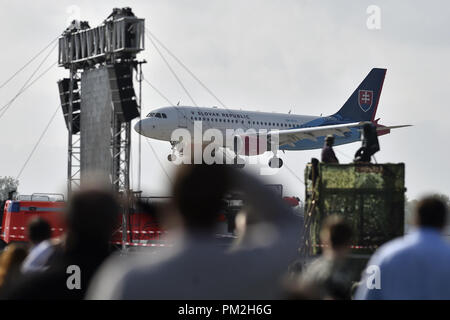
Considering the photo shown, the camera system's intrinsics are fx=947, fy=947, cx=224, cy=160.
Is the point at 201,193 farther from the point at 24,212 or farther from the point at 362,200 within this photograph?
the point at 24,212

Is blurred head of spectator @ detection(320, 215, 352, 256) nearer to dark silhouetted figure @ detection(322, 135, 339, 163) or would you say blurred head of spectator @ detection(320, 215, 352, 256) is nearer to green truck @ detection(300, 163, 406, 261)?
green truck @ detection(300, 163, 406, 261)

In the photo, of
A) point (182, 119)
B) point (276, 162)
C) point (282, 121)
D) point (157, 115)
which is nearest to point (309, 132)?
point (276, 162)

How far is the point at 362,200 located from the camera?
12.9m

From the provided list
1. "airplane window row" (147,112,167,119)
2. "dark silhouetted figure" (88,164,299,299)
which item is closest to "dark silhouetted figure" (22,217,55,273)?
"dark silhouetted figure" (88,164,299,299)

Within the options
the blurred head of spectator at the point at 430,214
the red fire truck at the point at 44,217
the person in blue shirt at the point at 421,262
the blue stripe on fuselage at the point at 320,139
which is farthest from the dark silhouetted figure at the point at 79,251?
the blue stripe on fuselage at the point at 320,139

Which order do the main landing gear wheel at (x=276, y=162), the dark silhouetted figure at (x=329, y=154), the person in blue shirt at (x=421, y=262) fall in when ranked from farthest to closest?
1. the main landing gear wheel at (x=276, y=162)
2. the dark silhouetted figure at (x=329, y=154)
3. the person in blue shirt at (x=421, y=262)

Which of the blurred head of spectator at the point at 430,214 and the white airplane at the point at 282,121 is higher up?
the white airplane at the point at 282,121

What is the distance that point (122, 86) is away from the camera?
25297mm

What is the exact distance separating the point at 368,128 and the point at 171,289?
29.9 ft

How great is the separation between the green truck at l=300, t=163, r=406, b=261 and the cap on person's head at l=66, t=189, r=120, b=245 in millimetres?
7411

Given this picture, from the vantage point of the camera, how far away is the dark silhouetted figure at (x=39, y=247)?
6516mm

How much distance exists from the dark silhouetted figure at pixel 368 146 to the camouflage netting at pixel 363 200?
590 millimetres

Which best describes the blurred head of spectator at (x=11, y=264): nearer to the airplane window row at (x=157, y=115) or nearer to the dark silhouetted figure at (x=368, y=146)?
the dark silhouetted figure at (x=368, y=146)
